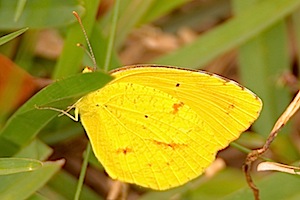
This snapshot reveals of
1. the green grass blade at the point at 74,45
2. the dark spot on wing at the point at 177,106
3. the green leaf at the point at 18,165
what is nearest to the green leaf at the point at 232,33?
the green grass blade at the point at 74,45

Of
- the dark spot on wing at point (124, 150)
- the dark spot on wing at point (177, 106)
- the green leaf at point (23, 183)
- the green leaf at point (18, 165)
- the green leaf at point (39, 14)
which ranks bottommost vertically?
the green leaf at point (23, 183)

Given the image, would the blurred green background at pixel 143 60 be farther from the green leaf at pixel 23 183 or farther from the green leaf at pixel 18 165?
the green leaf at pixel 18 165

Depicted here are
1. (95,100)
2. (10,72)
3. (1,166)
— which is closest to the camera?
(1,166)

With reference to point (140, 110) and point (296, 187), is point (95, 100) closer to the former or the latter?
point (140, 110)

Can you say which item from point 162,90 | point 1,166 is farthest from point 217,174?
point 1,166

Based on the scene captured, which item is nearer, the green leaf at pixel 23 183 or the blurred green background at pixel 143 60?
the green leaf at pixel 23 183

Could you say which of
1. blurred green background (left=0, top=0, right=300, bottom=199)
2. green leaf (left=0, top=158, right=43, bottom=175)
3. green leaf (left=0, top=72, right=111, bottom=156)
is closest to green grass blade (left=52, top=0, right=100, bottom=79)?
blurred green background (left=0, top=0, right=300, bottom=199)

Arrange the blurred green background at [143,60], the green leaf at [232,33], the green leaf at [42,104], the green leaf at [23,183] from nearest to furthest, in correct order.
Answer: the green leaf at [42,104], the green leaf at [23,183], the blurred green background at [143,60], the green leaf at [232,33]

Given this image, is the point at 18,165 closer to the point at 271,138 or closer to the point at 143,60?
the point at 271,138

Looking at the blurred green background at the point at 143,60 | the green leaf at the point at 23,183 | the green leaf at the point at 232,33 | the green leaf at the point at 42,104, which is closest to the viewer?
the green leaf at the point at 42,104
